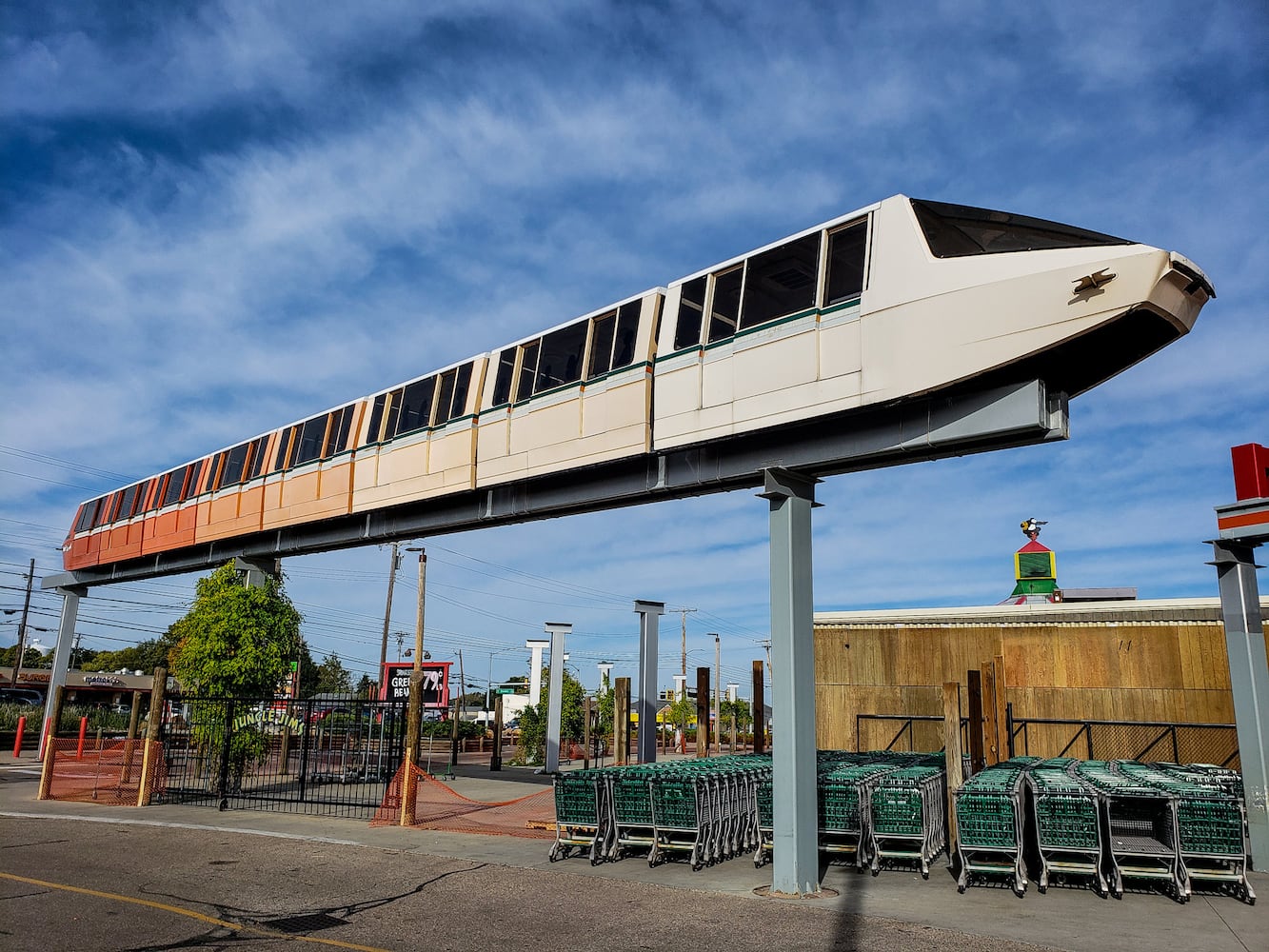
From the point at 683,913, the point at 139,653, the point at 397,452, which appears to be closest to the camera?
the point at 683,913

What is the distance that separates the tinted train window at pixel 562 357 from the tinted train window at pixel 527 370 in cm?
15

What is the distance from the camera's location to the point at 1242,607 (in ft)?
38.6

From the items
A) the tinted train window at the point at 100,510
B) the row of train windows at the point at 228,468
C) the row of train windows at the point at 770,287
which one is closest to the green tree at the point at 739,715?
the tinted train window at the point at 100,510

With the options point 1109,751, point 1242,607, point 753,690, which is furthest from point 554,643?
point 1242,607

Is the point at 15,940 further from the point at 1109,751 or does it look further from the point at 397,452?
the point at 1109,751

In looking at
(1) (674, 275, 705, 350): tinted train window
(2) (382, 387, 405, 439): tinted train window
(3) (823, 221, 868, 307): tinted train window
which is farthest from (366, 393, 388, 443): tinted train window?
(3) (823, 221, 868, 307): tinted train window

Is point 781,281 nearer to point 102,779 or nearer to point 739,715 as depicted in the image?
point 102,779

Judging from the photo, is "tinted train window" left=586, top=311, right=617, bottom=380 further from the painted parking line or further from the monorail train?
the painted parking line

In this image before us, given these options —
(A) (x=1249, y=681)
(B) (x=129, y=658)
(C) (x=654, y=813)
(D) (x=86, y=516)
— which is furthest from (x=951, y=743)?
(B) (x=129, y=658)

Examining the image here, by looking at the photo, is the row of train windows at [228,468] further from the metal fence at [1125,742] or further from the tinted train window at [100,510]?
the metal fence at [1125,742]

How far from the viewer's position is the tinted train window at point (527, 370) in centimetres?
1534

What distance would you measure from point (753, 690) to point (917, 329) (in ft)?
35.0

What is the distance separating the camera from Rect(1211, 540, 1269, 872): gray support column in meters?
11.5

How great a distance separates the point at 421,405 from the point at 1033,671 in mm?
16121
